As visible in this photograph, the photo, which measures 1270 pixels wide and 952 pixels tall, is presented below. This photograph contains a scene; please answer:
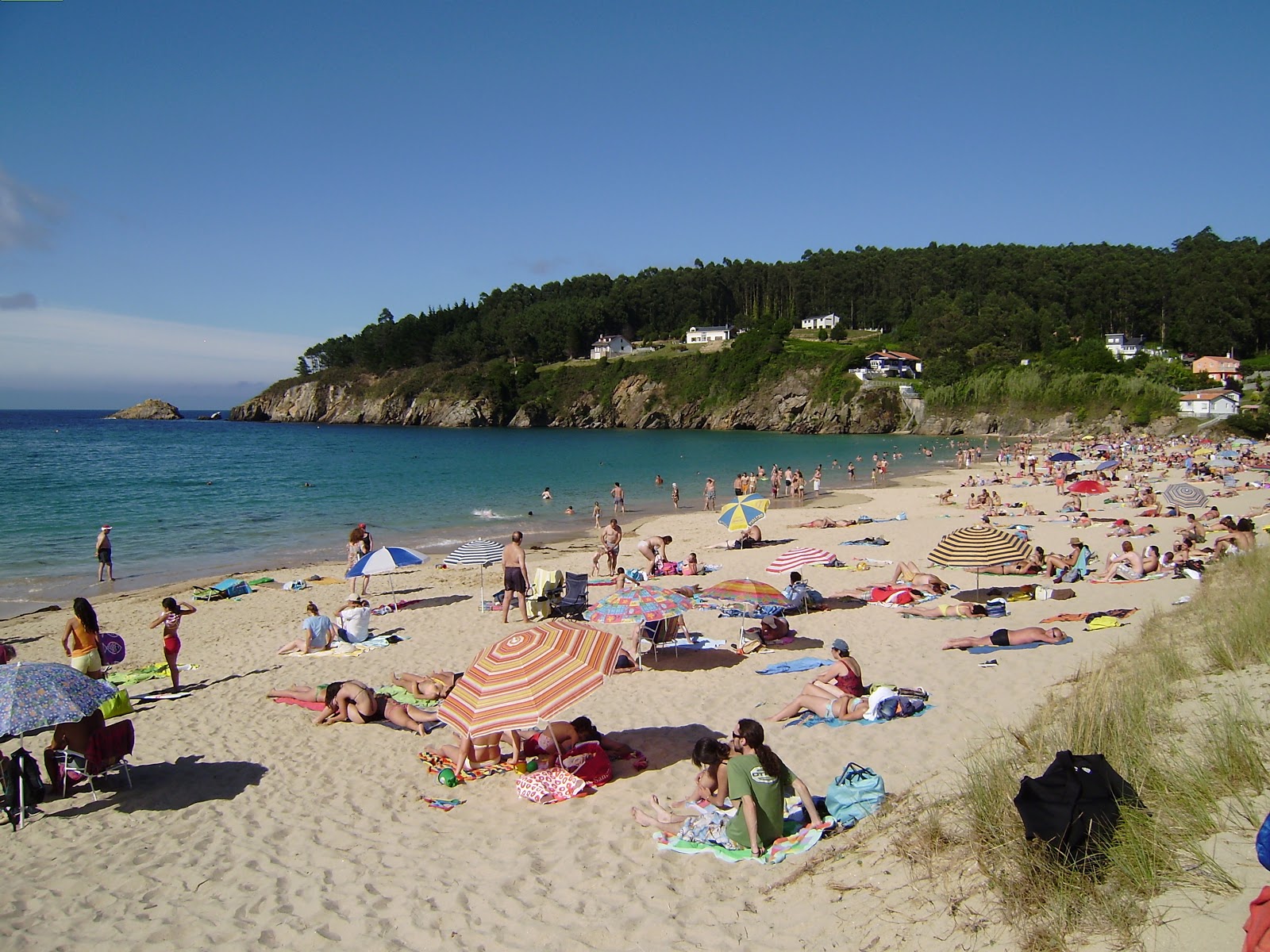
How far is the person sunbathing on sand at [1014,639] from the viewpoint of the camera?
34.5ft

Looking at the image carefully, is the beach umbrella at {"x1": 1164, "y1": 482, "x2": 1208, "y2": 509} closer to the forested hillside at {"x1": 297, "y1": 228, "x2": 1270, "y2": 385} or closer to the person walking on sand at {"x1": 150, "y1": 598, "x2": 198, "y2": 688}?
the person walking on sand at {"x1": 150, "y1": 598, "x2": 198, "y2": 688}

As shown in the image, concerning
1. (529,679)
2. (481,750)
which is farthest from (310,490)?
(529,679)

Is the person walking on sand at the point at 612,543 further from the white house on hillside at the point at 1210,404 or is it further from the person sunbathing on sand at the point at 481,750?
the white house on hillside at the point at 1210,404

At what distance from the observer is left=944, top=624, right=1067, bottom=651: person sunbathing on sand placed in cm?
1052

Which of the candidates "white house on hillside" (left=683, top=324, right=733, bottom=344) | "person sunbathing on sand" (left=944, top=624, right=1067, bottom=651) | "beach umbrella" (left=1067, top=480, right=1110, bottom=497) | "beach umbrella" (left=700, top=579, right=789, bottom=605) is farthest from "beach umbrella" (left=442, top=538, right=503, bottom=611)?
"white house on hillside" (left=683, top=324, right=733, bottom=344)

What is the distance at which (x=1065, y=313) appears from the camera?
314ft

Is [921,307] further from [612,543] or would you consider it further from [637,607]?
[637,607]

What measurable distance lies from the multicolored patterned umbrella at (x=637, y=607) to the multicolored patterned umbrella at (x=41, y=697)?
5295 millimetres

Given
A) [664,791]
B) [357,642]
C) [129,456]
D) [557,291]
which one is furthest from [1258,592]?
[557,291]

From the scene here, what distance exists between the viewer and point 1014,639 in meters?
10.6

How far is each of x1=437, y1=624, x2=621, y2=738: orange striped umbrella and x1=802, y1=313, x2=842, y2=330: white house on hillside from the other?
369ft

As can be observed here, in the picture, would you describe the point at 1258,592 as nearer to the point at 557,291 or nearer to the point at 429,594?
the point at 429,594

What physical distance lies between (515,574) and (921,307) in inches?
3983

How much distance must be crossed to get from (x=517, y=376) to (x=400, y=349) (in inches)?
1034
